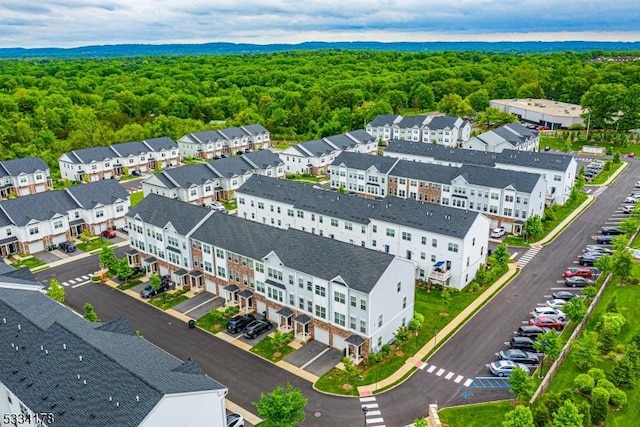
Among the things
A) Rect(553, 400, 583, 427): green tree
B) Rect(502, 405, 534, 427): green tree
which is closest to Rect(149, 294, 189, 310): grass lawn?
Rect(502, 405, 534, 427): green tree

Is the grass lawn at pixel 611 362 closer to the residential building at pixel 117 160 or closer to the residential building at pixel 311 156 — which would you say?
the residential building at pixel 311 156

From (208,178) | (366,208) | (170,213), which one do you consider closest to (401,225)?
(366,208)

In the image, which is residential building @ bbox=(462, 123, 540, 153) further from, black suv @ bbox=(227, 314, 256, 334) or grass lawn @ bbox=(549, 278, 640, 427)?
black suv @ bbox=(227, 314, 256, 334)

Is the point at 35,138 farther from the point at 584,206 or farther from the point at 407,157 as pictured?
the point at 584,206

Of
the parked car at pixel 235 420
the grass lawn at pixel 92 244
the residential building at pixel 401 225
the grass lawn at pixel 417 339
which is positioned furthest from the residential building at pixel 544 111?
the parked car at pixel 235 420

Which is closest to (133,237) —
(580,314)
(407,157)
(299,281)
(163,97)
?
(299,281)

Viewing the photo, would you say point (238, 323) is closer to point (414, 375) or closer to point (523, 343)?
point (414, 375)
